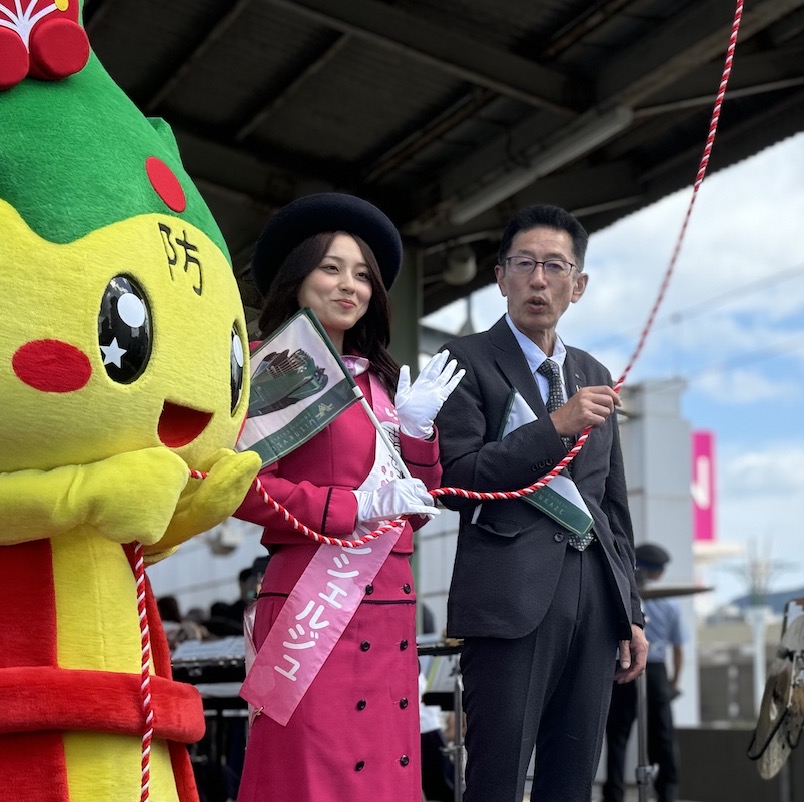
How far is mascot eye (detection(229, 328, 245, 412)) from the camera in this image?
7.62 feet

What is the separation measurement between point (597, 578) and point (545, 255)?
2.44 ft

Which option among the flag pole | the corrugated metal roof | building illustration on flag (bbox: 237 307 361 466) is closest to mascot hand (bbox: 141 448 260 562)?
building illustration on flag (bbox: 237 307 361 466)

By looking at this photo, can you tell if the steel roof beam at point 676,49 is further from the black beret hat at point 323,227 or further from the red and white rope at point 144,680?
the red and white rope at point 144,680

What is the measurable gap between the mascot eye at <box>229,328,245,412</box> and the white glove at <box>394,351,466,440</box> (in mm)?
386

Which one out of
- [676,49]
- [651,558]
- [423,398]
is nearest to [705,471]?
[651,558]

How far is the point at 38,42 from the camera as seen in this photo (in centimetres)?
207

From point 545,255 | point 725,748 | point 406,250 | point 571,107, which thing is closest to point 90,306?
point 545,255

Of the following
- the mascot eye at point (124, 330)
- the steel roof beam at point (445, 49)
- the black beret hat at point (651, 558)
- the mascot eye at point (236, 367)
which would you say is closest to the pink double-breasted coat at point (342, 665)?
the mascot eye at point (236, 367)

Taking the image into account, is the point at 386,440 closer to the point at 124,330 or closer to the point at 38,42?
the point at 124,330

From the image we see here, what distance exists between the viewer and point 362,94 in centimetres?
700

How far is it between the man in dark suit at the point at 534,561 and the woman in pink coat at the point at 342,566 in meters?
0.13

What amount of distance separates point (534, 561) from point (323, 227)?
85cm

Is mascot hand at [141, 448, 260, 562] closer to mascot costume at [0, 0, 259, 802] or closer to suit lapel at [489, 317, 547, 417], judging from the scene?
mascot costume at [0, 0, 259, 802]

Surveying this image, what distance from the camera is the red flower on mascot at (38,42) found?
80.3 inches
